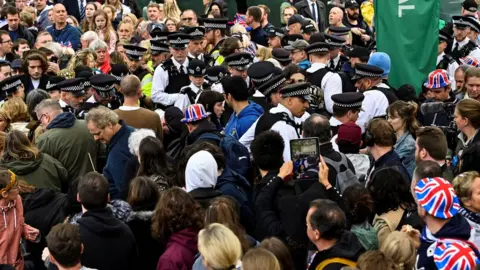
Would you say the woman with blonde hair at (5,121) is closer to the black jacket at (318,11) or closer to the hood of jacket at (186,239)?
the hood of jacket at (186,239)

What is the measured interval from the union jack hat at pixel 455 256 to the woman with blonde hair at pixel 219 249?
1.23 m

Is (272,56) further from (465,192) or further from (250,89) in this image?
(465,192)

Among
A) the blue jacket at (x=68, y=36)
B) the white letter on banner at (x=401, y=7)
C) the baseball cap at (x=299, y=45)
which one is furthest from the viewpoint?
the blue jacket at (x=68, y=36)

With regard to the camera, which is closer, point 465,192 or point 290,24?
point 465,192

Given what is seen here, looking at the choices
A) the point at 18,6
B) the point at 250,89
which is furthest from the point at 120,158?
the point at 18,6

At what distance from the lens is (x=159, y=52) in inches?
478

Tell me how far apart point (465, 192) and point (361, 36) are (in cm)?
886

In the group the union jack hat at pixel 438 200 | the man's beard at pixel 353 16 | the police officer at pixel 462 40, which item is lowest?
the man's beard at pixel 353 16

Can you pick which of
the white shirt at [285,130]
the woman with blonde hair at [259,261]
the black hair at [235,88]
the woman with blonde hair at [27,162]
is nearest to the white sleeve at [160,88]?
the black hair at [235,88]

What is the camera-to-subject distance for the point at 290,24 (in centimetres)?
1520

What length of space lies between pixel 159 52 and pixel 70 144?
3371 mm

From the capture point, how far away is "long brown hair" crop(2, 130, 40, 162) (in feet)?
26.8

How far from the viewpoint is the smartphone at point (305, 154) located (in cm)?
725

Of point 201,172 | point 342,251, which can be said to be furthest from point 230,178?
point 342,251
